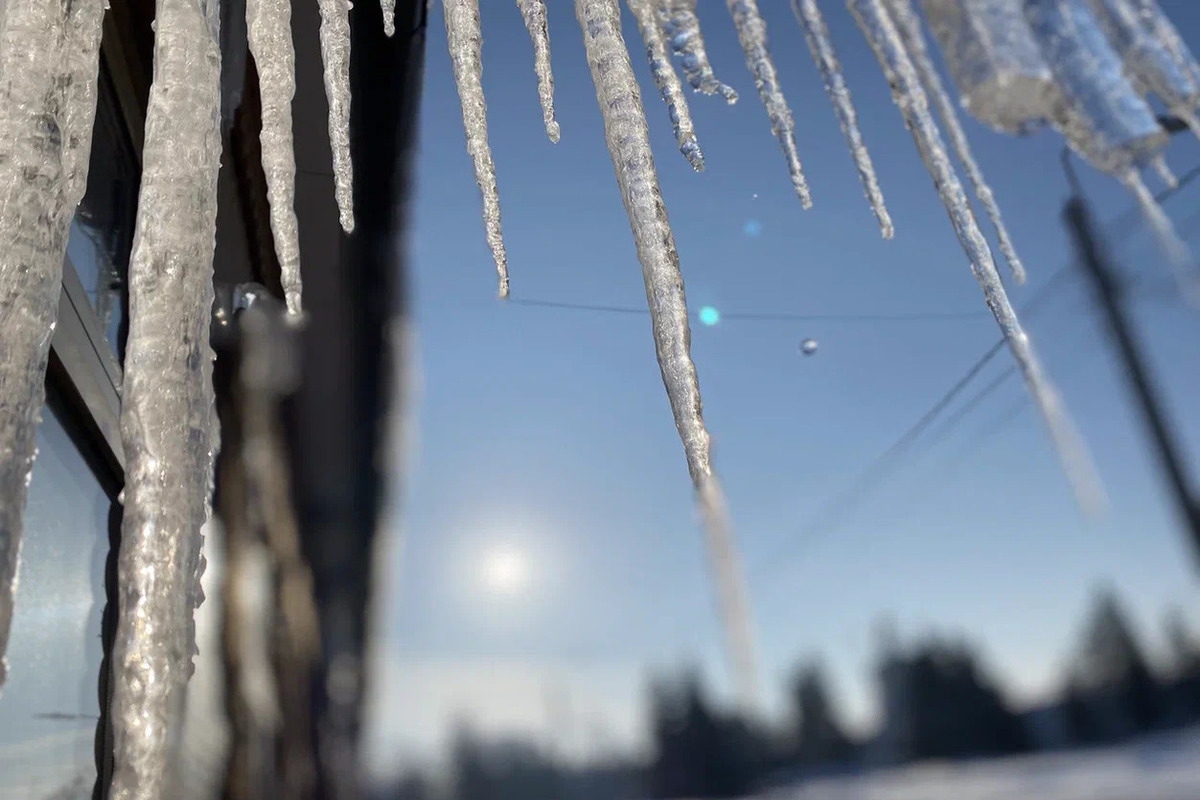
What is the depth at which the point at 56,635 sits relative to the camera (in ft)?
3.76

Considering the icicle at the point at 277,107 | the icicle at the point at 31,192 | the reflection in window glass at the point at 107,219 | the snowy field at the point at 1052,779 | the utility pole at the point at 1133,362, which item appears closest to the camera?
the icicle at the point at 31,192

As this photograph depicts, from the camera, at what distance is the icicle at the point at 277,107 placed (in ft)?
2.70

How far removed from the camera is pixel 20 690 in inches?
40.2

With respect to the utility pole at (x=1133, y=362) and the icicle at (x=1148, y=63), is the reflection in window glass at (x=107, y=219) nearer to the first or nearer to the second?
the icicle at (x=1148, y=63)

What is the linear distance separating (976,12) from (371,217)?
53.4 inches

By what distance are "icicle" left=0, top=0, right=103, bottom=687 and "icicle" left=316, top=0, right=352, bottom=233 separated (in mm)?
217

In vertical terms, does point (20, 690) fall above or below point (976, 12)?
below

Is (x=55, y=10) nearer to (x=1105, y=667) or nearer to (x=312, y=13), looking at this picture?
(x=312, y=13)

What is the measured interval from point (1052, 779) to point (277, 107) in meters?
33.4

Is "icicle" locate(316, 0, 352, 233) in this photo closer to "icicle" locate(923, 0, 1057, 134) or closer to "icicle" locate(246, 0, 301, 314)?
"icicle" locate(246, 0, 301, 314)

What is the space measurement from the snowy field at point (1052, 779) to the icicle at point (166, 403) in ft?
81.3

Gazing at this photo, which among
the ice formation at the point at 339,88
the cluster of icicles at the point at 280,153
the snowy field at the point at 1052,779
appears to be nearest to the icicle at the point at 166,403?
the cluster of icicles at the point at 280,153

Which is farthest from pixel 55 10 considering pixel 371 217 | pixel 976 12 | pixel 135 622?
pixel 371 217

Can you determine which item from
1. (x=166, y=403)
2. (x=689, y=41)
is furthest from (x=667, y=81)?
(x=166, y=403)
